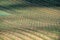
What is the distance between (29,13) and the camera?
2.30 meters

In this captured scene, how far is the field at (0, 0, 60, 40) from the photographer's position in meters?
1.62

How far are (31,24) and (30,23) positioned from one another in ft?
0.11

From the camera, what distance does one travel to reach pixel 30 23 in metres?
1.94

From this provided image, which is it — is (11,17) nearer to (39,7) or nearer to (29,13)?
(29,13)

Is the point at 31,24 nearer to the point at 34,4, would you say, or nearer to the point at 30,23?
the point at 30,23

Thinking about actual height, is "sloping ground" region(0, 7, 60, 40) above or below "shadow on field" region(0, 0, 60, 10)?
below

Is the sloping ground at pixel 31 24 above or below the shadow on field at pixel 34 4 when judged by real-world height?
below

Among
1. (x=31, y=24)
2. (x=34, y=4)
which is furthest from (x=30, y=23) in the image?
(x=34, y=4)

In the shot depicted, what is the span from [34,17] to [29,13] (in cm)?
17

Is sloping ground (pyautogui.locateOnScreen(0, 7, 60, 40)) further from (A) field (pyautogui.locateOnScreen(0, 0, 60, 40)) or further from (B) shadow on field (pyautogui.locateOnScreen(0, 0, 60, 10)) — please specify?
(B) shadow on field (pyautogui.locateOnScreen(0, 0, 60, 10))

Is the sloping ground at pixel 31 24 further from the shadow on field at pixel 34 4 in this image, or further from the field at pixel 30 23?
the shadow on field at pixel 34 4

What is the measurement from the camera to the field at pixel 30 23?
1625 millimetres

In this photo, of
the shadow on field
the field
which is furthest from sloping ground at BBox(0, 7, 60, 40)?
the shadow on field

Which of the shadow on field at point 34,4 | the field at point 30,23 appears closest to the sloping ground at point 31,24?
the field at point 30,23
